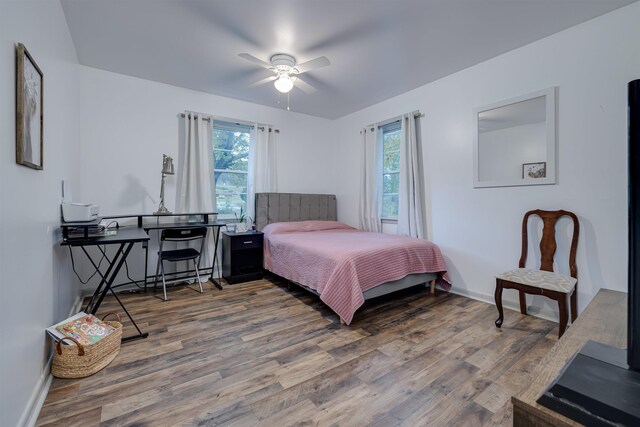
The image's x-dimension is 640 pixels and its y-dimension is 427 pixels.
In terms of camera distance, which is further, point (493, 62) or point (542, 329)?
point (493, 62)

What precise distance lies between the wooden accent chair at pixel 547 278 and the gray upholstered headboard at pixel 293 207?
9.53 feet

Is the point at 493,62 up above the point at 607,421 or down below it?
above

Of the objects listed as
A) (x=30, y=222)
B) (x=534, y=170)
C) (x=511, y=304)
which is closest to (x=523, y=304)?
(x=511, y=304)

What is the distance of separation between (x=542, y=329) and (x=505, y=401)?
1209 millimetres

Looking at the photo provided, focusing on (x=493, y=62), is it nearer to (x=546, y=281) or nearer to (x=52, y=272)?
(x=546, y=281)

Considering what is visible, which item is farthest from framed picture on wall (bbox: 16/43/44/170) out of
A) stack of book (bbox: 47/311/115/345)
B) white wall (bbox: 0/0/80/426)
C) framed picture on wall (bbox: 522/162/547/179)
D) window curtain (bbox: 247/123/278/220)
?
framed picture on wall (bbox: 522/162/547/179)

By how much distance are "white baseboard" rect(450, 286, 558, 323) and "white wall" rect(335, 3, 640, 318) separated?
0.8 inches

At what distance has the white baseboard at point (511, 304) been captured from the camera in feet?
8.45

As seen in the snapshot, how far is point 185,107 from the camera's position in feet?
12.1

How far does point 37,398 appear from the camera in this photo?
1.48 metres

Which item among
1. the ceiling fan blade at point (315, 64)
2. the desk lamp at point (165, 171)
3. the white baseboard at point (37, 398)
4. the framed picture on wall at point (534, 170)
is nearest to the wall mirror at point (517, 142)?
the framed picture on wall at point (534, 170)

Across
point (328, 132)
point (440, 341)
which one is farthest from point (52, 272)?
point (328, 132)

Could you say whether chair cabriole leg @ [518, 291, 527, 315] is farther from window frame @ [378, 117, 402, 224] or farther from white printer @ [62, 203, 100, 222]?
white printer @ [62, 203, 100, 222]

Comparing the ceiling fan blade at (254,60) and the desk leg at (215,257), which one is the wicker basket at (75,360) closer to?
the desk leg at (215,257)
